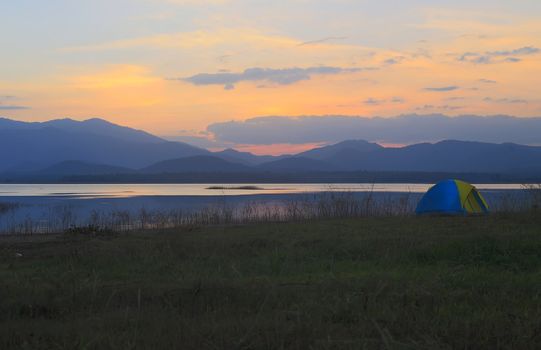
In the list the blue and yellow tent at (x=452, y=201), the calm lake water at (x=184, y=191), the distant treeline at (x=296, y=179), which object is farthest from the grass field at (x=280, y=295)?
the distant treeline at (x=296, y=179)

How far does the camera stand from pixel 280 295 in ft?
27.1

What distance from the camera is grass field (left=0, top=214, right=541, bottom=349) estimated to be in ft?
20.7

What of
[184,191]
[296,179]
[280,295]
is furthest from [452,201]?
[296,179]

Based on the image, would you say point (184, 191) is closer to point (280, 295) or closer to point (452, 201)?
point (452, 201)

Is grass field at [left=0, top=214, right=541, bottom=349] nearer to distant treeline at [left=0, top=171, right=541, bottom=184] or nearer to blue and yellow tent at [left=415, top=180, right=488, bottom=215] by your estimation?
blue and yellow tent at [left=415, top=180, right=488, bottom=215]

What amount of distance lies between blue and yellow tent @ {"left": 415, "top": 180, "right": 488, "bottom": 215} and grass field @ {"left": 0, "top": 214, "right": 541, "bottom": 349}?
28.8ft

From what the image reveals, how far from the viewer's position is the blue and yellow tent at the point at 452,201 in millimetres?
23000

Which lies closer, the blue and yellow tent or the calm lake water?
the blue and yellow tent

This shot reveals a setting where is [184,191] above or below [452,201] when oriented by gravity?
below


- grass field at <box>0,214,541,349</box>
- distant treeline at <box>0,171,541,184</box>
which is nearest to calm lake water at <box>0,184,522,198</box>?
grass field at <box>0,214,541,349</box>

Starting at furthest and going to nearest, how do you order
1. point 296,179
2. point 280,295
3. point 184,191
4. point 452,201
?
point 296,179 < point 184,191 < point 452,201 < point 280,295

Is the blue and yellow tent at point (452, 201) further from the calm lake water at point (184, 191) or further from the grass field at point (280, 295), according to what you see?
the calm lake water at point (184, 191)

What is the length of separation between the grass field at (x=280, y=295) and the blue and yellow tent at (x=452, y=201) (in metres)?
8.79

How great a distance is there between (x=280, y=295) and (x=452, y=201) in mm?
16451
